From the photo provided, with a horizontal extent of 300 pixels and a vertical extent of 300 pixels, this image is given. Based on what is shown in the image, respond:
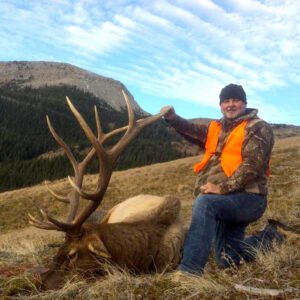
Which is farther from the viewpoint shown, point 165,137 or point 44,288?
point 165,137

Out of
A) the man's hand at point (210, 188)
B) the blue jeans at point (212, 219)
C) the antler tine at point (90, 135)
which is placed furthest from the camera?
the antler tine at point (90, 135)

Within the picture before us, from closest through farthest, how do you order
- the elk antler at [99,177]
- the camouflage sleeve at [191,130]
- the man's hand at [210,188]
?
the man's hand at [210,188]
the elk antler at [99,177]
the camouflage sleeve at [191,130]

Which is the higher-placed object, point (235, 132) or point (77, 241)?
point (235, 132)

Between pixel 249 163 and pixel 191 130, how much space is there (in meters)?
1.48

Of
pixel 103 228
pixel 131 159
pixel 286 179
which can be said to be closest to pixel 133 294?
pixel 103 228

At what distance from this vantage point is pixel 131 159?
106m

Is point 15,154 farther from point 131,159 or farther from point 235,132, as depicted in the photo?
point 235,132

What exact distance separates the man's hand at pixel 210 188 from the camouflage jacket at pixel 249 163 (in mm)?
54

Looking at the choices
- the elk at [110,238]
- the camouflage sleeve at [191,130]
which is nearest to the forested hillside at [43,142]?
the camouflage sleeve at [191,130]

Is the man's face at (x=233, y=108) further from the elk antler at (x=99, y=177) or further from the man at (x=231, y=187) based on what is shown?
the elk antler at (x=99, y=177)

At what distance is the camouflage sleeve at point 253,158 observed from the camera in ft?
17.0

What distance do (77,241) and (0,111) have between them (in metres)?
162

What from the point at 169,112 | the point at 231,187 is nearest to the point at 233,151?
the point at 231,187

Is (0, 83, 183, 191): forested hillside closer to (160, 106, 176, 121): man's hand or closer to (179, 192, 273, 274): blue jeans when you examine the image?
(160, 106, 176, 121): man's hand
